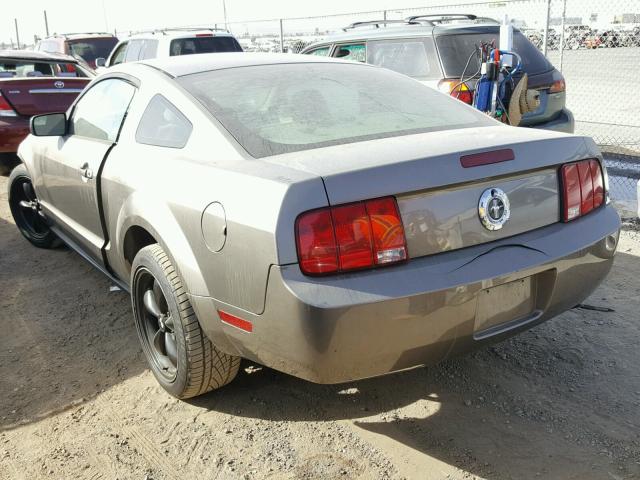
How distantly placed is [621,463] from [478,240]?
103cm

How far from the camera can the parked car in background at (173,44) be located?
36.5 ft

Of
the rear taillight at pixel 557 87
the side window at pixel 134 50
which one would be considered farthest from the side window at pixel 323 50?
the side window at pixel 134 50

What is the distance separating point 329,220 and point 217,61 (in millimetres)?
1626

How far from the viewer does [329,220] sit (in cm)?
214

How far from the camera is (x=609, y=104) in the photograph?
468 inches

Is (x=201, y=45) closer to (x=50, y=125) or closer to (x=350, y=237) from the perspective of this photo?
(x=50, y=125)

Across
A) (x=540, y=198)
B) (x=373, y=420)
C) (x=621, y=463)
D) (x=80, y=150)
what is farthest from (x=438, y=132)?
(x=80, y=150)

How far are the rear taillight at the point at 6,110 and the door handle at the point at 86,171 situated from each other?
4.16m

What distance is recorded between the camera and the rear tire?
510cm

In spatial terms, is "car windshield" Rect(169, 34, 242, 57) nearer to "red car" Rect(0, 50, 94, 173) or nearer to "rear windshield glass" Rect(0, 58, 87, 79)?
"rear windshield glass" Rect(0, 58, 87, 79)

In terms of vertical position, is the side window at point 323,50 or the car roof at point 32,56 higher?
the car roof at point 32,56

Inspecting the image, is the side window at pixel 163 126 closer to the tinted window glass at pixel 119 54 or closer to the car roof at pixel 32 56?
the car roof at pixel 32 56

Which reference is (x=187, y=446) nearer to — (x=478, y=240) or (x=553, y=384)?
(x=478, y=240)

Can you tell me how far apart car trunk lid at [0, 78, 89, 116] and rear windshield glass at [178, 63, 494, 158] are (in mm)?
4741
